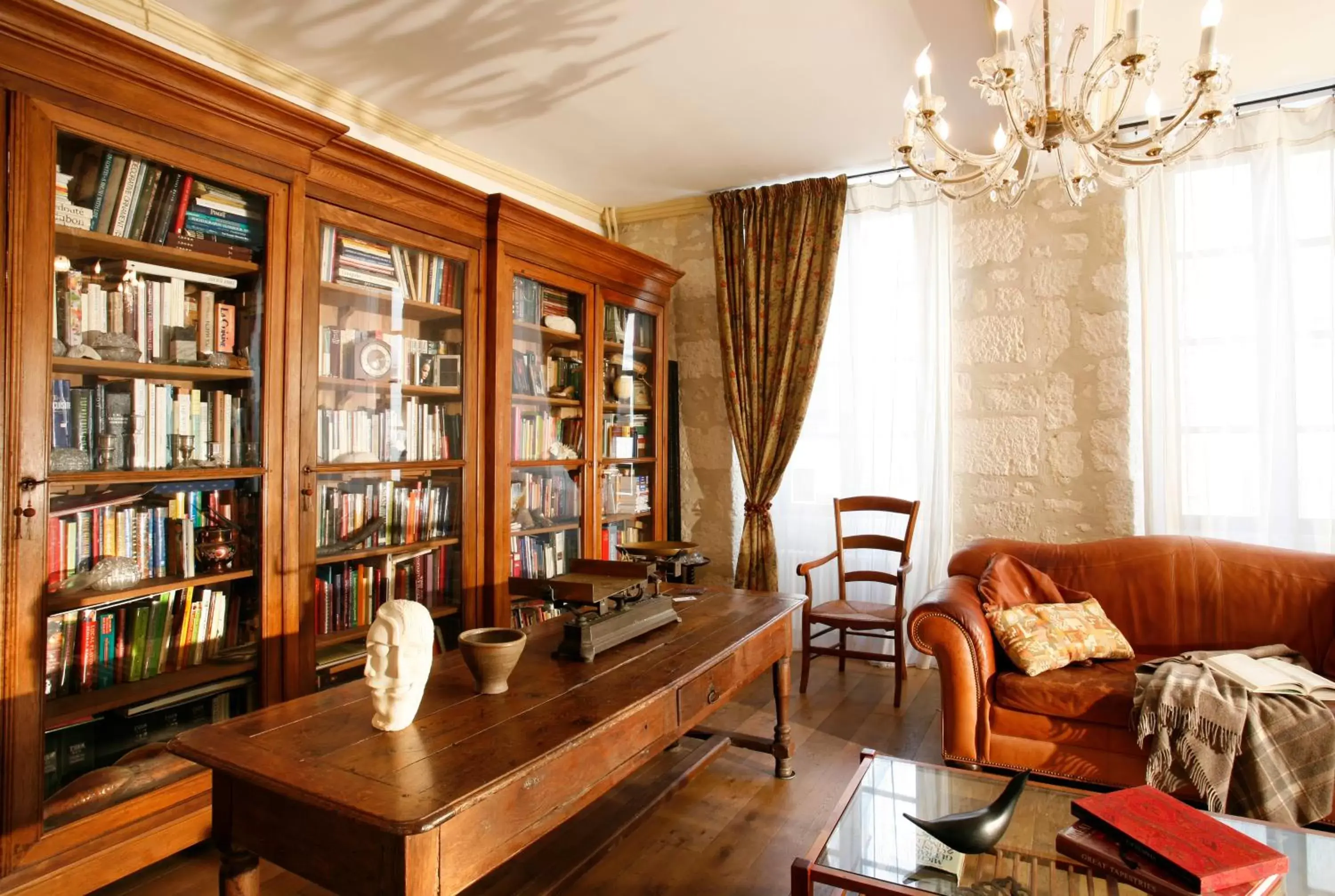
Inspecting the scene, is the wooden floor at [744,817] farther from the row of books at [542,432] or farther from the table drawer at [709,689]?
Answer: the row of books at [542,432]

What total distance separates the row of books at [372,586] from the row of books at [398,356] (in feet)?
2.26

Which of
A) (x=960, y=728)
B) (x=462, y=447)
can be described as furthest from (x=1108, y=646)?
(x=462, y=447)

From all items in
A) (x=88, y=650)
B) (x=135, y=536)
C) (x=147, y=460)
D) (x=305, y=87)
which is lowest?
(x=88, y=650)

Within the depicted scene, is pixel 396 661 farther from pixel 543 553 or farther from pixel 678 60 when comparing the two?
pixel 678 60

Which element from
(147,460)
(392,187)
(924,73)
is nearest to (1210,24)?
(924,73)

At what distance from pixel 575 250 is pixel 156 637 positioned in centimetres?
233

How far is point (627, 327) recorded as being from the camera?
4066 mm

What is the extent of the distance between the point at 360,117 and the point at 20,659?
A: 2358 millimetres

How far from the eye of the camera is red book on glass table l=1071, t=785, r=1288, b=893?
1.32m

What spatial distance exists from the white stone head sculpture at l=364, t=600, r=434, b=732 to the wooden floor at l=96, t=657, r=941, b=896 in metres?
0.84

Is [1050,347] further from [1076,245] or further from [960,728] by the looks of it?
[960,728]

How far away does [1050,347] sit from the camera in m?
3.61

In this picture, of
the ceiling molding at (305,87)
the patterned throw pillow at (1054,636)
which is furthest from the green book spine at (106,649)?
the patterned throw pillow at (1054,636)

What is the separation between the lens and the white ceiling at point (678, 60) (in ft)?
8.05
